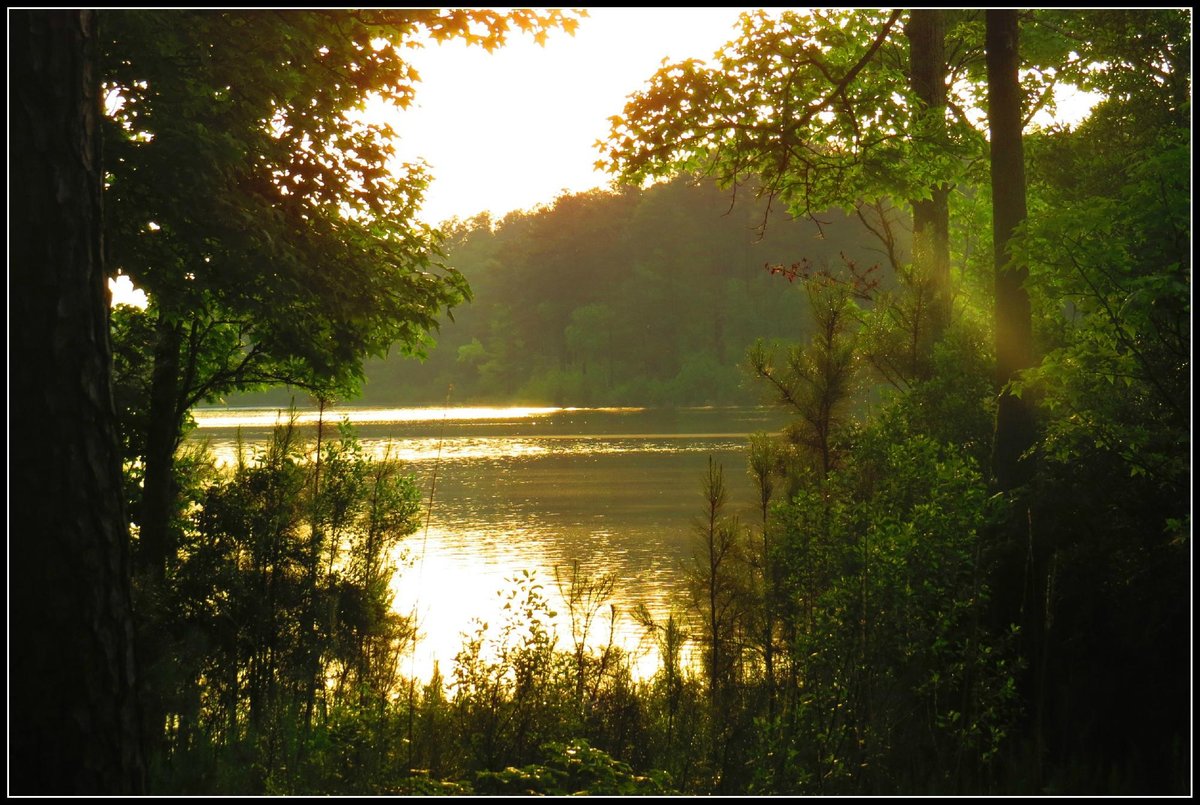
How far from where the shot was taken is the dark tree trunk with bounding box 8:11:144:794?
11.8 ft

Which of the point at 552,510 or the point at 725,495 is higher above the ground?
the point at 725,495

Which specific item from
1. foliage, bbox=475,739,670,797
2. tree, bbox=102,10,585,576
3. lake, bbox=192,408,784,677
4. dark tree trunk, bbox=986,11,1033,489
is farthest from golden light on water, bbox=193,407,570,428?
foliage, bbox=475,739,670,797

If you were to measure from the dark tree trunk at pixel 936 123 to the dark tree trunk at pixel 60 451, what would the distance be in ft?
33.5

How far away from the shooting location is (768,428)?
54562mm

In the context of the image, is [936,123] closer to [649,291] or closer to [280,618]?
[280,618]

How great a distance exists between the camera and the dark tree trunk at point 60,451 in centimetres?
360

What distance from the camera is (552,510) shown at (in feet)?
95.9

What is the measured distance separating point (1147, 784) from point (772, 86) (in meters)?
7.64

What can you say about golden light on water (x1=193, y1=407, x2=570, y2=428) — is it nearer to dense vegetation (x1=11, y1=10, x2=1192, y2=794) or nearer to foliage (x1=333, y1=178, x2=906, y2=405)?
foliage (x1=333, y1=178, x2=906, y2=405)

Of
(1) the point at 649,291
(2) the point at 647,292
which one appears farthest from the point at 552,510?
(2) the point at 647,292

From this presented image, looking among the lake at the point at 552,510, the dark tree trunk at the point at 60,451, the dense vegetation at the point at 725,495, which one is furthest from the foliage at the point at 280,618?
the dark tree trunk at the point at 60,451

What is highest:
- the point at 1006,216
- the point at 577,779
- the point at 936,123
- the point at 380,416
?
the point at 936,123

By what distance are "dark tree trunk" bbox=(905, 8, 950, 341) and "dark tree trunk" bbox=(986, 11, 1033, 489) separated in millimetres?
1946

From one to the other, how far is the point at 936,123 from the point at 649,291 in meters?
74.0
